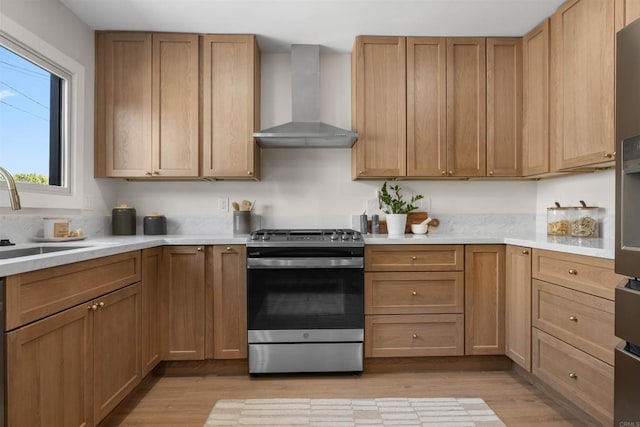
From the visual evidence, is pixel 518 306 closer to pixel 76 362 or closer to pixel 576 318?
pixel 576 318

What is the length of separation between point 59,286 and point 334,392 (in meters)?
1.57

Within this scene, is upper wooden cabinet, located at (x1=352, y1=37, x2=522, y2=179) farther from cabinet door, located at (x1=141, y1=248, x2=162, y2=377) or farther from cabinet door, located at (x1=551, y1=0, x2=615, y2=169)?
cabinet door, located at (x1=141, y1=248, x2=162, y2=377)

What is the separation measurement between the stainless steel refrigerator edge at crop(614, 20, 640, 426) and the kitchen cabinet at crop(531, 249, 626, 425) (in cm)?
22

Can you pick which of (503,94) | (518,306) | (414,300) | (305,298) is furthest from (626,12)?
(305,298)

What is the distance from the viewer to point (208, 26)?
2.58 meters

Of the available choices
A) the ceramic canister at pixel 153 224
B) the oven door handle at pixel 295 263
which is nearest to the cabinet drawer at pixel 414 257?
the oven door handle at pixel 295 263

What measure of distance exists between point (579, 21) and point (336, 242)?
194 cm

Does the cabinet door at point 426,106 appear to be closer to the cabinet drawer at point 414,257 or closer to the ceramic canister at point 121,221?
the cabinet drawer at point 414,257

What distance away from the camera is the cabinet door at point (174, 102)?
2.65 metres

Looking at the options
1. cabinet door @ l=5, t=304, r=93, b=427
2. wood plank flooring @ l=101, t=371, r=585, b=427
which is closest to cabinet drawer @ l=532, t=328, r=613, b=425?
wood plank flooring @ l=101, t=371, r=585, b=427

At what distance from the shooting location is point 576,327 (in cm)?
182

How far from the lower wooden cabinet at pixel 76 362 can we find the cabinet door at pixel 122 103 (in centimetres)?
105

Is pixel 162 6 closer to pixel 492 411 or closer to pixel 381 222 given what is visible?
pixel 381 222

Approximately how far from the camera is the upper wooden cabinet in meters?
2.74
